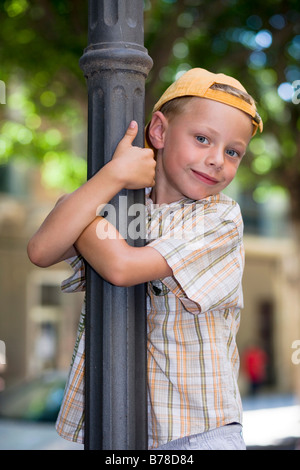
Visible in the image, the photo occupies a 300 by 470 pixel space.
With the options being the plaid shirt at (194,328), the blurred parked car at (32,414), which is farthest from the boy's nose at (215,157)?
the blurred parked car at (32,414)

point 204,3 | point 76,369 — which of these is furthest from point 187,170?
point 204,3

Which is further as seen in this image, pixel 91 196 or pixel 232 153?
pixel 232 153

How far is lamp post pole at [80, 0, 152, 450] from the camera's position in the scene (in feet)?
5.64

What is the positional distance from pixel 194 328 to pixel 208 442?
0.30 m

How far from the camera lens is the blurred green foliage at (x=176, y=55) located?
8.88 m

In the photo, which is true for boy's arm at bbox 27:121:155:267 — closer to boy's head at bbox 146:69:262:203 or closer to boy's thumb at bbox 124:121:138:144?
boy's thumb at bbox 124:121:138:144

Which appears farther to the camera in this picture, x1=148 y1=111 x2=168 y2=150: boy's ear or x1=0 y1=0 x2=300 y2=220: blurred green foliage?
x1=0 y1=0 x2=300 y2=220: blurred green foliage

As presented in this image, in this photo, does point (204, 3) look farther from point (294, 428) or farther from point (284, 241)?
point (284, 241)

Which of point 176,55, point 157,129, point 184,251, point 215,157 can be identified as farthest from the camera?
point 176,55

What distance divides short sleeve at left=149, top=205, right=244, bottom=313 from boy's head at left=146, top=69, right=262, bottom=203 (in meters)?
0.12

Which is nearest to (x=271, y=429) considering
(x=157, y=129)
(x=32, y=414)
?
(x=32, y=414)

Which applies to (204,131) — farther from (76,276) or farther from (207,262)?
(76,276)

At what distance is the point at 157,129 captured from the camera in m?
2.13

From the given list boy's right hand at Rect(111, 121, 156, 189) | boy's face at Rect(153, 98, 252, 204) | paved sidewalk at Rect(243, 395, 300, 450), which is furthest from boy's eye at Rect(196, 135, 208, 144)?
paved sidewalk at Rect(243, 395, 300, 450)
